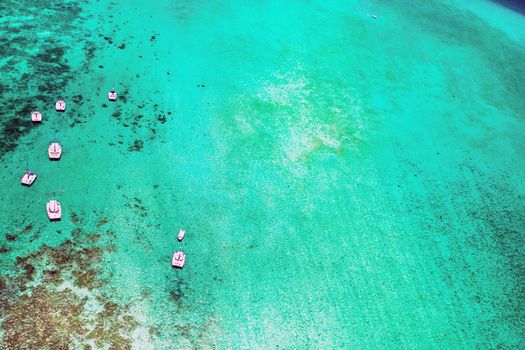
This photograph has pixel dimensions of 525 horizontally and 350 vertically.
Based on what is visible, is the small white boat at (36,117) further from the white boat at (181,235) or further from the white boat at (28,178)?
the white boat at (181,235)

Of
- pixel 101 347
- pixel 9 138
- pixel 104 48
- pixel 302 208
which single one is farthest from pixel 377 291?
pixel 104 48

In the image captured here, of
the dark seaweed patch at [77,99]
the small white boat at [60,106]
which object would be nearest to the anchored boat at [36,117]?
the small white boat at [60,106]

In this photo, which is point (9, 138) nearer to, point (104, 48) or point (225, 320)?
point (104, 48)

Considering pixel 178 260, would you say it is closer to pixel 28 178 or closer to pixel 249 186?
pixel 249 186

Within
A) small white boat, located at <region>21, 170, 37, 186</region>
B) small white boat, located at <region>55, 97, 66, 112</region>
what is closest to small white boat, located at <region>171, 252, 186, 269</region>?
small white boat, located at <region>21, 170, 37, 186</region>

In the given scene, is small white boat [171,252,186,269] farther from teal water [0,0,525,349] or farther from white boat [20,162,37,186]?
white boat [20,162,37,186]

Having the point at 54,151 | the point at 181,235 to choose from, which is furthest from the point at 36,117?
the point at 181,235
